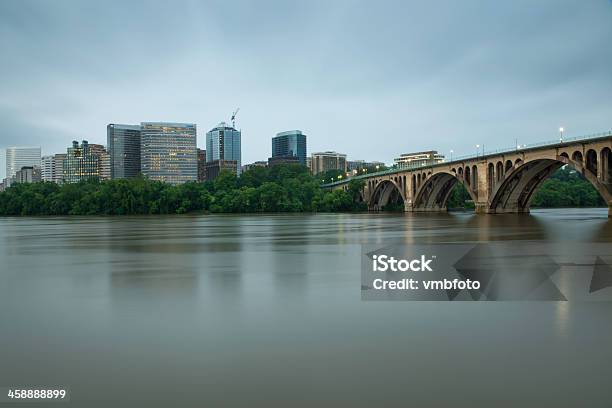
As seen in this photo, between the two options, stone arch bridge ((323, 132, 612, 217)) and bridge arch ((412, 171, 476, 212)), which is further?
bridge arch ((412, 171, 476, 212))

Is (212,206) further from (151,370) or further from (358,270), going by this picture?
(151,370)

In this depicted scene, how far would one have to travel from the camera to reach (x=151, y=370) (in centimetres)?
840

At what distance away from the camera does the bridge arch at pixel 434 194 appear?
12619 cm

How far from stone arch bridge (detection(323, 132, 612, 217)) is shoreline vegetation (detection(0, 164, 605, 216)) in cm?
1882

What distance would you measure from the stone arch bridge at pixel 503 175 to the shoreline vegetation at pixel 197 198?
61.8ft

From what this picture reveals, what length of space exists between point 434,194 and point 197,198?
215ft

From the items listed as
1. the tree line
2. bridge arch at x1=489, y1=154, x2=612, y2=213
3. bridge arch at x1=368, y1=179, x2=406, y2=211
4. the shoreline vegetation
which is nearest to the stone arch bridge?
bridge arch at x1=489, y1=154, x2=612, y2=213

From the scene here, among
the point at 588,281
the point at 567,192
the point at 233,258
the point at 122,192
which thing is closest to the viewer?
the point at 588,281

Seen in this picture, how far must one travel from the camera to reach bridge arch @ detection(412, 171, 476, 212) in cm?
12619

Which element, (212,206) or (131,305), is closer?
(131,305)

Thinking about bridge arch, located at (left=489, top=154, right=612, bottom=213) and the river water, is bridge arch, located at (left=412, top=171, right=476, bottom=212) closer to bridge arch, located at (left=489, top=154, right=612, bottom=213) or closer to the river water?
bridge arch, located at (left=489, top=154, right=612, bottom=213)

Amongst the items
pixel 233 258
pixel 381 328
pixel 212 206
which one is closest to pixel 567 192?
pixel 212 206

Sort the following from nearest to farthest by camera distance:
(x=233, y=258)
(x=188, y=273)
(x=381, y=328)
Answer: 1. (x=381, y=328)
2. (x=188, y=273)
3. (x=233, y=258)

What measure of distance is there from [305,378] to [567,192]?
185486 millimetres
